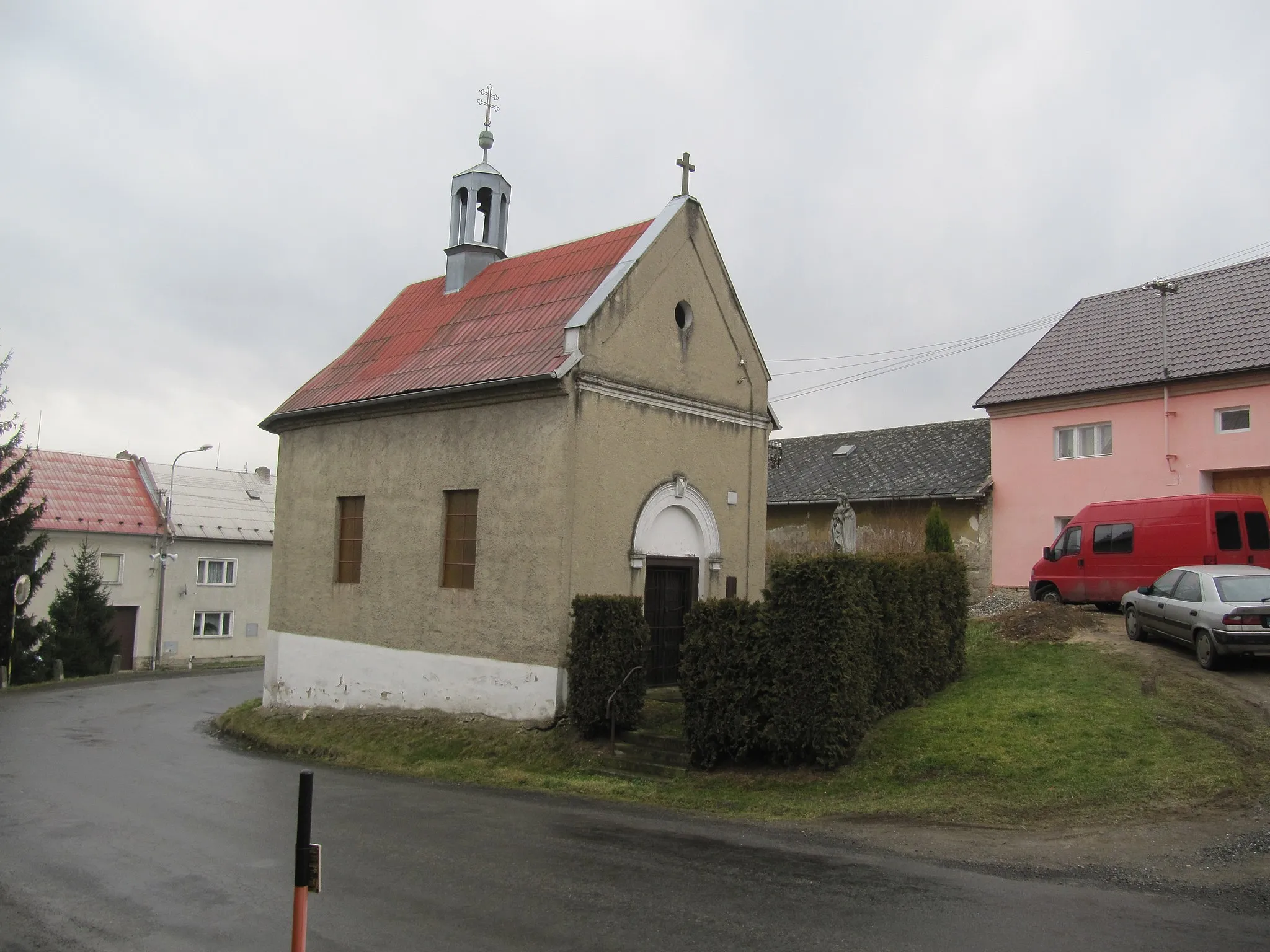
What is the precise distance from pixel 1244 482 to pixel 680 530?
1384 centimetres

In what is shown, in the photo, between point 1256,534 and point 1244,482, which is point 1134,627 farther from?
point 1244,482

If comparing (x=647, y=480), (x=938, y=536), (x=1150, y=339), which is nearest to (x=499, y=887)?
(x=647, y=480)

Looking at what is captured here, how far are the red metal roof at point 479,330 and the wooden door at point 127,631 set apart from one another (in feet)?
77.1

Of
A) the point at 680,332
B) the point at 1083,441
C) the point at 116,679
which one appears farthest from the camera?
the point at 116,679

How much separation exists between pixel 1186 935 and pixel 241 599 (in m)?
40.8

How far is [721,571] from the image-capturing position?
56.9ft

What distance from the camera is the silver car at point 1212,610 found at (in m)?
12.5

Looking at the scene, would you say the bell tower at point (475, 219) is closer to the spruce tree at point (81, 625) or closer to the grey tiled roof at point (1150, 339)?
the grey tiled roof at point (1150, 339)

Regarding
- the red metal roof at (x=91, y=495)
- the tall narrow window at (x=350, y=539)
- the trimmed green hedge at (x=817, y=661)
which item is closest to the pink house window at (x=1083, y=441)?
the trimmed green hedge at (x=817, y=661)

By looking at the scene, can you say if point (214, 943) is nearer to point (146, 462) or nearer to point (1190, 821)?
point (1190, 821)

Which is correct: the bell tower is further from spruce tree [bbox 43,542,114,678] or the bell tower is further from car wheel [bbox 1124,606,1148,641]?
spruce tree [bbox 43,542,114,678]

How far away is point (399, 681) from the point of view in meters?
16.6

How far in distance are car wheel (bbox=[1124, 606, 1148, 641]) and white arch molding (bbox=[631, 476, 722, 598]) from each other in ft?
21.1

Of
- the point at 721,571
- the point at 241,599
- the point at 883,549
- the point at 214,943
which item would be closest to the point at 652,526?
the point at 721,571
